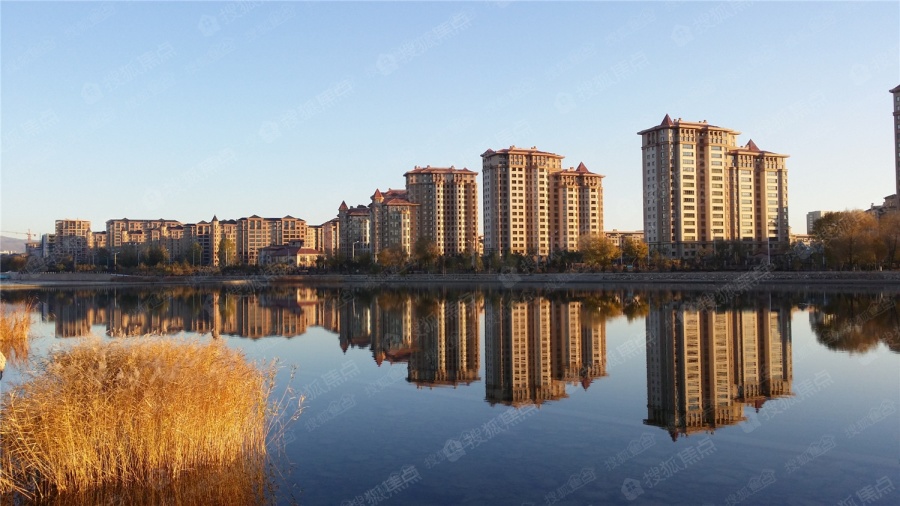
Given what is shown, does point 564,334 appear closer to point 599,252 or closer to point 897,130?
point 599,252

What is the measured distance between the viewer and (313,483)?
27.7ft

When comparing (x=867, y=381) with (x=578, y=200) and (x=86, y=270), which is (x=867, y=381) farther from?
(x=86, y=270)

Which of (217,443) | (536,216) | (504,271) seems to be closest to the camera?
(217,443)

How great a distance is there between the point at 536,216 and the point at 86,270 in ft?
243

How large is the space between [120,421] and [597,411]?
8.22 meters

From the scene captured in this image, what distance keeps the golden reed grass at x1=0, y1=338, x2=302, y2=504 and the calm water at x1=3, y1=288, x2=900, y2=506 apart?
1200 millimetres

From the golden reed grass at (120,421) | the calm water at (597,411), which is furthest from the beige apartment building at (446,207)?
the golden reed grass at (120,421)

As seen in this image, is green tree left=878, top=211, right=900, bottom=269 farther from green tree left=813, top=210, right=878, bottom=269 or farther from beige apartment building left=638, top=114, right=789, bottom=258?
beige apartment building left=638, top=114, right=789, bottom=258

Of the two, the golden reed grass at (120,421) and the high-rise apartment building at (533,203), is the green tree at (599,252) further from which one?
the golden reed grass at (120,421)

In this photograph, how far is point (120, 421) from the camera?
24.5ft

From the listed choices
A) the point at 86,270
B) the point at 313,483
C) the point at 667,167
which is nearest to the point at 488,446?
the point at 313,483

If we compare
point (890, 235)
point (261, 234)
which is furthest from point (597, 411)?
point (261, 234)

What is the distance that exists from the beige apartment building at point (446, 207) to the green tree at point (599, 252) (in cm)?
3181

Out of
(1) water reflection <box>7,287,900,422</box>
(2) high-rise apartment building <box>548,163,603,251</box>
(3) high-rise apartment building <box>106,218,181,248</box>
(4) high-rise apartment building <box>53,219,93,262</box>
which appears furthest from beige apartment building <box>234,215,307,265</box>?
(1) water reflection <box>7,287,900,422</box>
